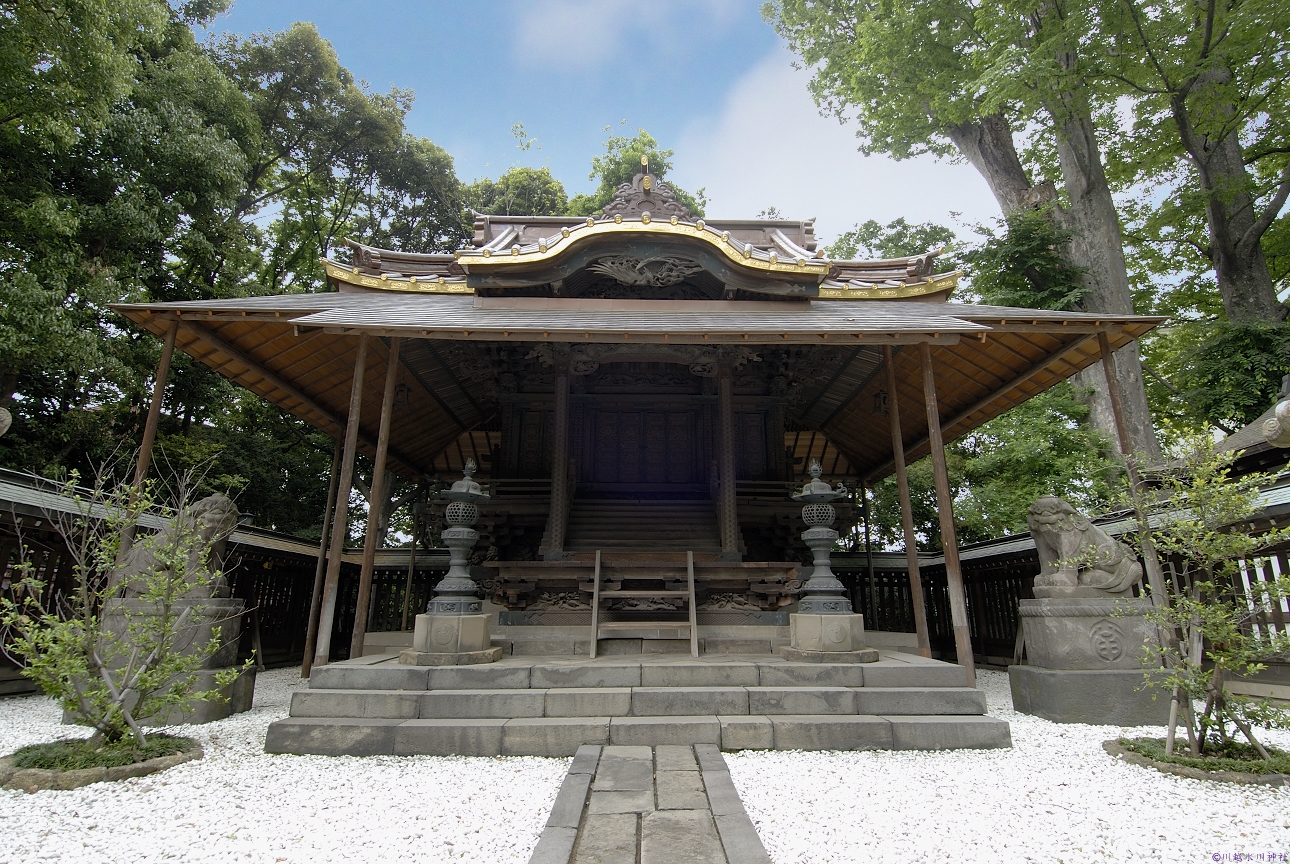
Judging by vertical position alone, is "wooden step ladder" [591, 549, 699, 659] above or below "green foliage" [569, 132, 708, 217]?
below

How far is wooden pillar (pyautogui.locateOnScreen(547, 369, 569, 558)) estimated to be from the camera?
8.65m

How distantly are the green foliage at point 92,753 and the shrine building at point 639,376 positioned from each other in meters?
1.65

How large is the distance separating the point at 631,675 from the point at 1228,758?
413 cm

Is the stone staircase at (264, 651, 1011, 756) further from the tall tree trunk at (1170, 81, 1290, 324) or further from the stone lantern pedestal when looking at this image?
the tall tree trunk at (1170, 81, 1290, 324)

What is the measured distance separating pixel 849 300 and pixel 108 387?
13977mm

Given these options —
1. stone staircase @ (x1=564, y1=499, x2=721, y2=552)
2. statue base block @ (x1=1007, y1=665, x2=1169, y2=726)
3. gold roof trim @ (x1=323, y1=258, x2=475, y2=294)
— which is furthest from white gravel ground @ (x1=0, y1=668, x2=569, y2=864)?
gold roof trim @ (x1=323, y1=258, x2=475, y2=294)

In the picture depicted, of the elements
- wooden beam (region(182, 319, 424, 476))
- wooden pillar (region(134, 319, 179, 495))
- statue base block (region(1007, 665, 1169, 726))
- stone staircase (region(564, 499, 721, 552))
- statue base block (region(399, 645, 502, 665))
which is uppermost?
wooden beam (region(182, 319, 424, 476))

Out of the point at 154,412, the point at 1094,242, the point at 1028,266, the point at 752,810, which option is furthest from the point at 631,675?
the point at 1094,242

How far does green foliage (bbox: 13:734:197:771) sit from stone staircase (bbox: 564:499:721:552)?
5.04 m

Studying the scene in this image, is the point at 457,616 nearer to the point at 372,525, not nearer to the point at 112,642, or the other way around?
the point at 372,525

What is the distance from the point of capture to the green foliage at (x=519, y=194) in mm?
21250

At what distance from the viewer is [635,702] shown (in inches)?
193

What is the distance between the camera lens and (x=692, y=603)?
668 centimetres

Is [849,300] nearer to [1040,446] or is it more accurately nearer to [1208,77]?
[1040,446]
